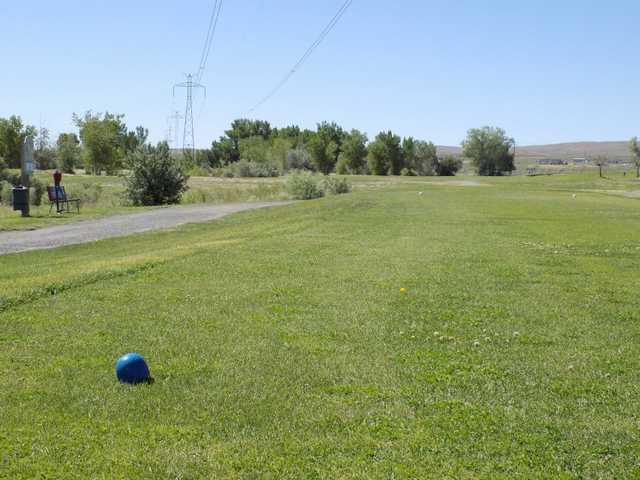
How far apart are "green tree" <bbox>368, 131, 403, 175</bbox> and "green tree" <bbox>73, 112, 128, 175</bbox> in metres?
49.6

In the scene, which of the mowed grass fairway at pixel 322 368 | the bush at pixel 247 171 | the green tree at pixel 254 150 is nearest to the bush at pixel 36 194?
the mowed grass fairway at pixel 322 368

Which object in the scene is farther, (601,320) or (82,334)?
(601,320)

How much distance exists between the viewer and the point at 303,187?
2040 inches

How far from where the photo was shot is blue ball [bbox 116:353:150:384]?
710 cm

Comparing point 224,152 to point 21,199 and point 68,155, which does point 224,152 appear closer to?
point 68,155

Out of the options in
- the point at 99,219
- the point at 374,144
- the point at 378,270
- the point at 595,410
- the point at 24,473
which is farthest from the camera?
the point at 374,144

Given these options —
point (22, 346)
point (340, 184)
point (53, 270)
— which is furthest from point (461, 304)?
point (340, 184)

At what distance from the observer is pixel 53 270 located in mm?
14516

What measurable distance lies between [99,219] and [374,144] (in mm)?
113828

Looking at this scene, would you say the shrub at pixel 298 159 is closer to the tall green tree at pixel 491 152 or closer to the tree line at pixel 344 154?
the tree line at pixel 344 154

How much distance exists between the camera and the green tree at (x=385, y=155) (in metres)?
141

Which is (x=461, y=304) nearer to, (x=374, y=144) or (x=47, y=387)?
(x=47, y=387)

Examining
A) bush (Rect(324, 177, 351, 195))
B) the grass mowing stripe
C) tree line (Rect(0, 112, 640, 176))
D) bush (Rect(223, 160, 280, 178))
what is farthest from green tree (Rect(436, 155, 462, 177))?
the grass mowing stripe

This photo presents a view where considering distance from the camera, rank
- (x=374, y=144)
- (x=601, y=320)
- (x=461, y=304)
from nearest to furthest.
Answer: (x=601, y=320) → (x=461, y=304) → (x=374, y=144)
